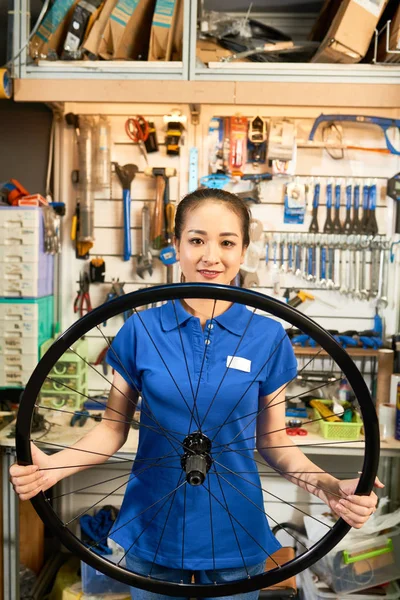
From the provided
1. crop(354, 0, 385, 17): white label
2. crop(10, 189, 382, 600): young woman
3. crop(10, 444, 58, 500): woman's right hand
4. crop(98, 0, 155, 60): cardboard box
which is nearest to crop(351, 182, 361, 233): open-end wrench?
crop(354, 0, 385, 17): white label

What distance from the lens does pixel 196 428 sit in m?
1.13

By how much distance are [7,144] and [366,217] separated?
1663 mm

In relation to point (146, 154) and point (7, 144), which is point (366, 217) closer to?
point (146, 154)

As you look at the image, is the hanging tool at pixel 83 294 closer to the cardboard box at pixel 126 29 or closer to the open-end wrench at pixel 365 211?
the cardboard box at pixel 126 29

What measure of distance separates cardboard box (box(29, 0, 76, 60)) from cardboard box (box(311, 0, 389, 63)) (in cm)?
102

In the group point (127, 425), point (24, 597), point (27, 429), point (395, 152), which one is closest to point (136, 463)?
point (127, 425)

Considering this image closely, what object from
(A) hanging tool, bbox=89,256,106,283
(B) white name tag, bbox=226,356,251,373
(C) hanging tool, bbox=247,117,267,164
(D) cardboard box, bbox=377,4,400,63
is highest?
(D) cardboard box, bbox=377,4,400,63

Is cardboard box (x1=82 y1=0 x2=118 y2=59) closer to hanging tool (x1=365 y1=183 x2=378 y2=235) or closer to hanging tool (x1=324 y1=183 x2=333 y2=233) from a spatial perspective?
hanging tool (x1=324 y1=183 x2=333 y2=233)

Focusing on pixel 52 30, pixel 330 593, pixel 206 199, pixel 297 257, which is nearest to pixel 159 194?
pixel 297 257

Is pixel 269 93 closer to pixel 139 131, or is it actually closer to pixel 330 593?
pixel 139 131

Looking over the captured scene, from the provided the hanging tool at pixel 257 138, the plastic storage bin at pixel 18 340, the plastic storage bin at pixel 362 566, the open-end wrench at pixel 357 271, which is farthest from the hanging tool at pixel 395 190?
the plastic storage bin at pixel 18 340

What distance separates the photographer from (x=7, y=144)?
8.54 ft

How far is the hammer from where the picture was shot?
2433 mm

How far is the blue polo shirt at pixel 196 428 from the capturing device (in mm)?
1103
